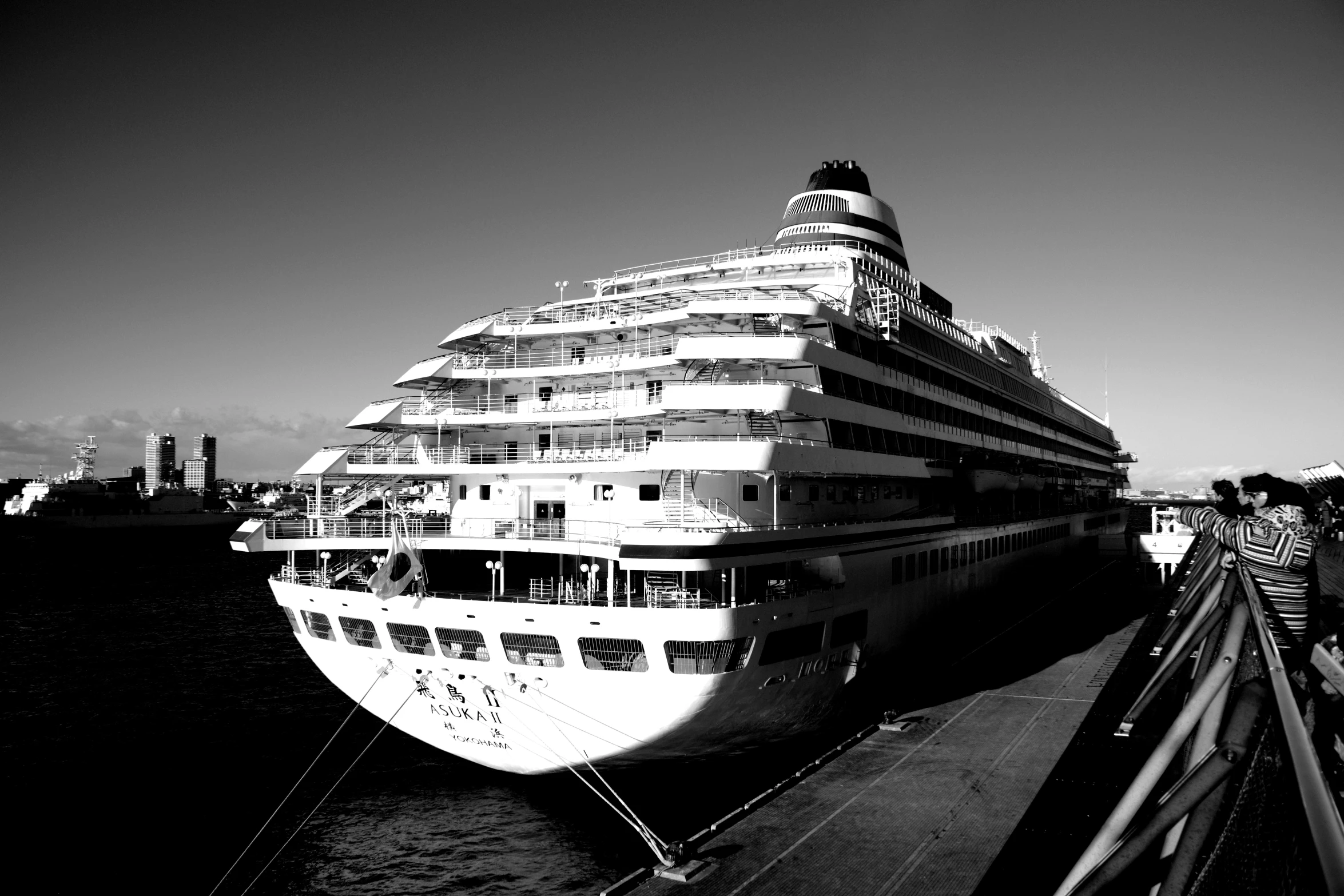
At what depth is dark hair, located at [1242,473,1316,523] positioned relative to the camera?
342 inches

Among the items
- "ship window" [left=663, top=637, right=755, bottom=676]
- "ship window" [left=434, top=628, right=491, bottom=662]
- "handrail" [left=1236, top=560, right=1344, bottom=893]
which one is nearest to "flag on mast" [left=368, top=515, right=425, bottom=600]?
"ship window" [left=434, top=628, right=491, bottom=662]

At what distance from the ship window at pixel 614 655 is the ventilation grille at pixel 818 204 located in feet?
98.5

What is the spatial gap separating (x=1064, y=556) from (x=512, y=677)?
192ft

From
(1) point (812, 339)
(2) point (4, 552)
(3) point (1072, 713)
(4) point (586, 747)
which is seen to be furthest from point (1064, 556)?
(2) point (4, 552)

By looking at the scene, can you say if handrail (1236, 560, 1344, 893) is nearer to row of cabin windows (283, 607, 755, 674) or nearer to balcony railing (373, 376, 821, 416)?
row of cabin windows (283, 607, 755, 674)

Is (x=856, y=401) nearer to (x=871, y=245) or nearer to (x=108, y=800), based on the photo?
(x=871, y=245)

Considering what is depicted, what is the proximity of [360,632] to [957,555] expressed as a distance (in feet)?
88.7

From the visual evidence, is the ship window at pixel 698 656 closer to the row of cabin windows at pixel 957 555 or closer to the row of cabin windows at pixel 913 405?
the row of cabin windows at pixel 913 405

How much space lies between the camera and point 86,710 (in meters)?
37.4

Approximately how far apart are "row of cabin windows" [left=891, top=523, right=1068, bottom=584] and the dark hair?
22299 mm

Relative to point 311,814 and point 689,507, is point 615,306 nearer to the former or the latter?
point 689,507

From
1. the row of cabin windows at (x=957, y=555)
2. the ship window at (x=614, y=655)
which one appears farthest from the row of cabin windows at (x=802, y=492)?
the ship window at (x=614, y=655)

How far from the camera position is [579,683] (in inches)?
847

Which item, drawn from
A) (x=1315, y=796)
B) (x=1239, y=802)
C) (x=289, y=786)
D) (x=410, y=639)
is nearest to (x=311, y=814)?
(x=289, y=786)
